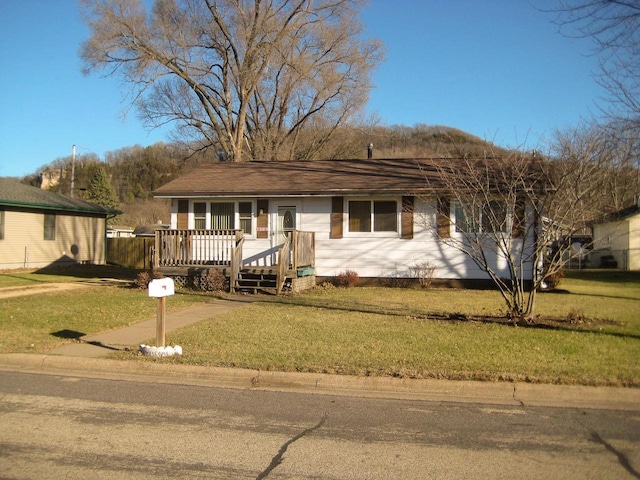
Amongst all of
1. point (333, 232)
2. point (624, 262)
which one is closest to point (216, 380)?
point (333, 232)

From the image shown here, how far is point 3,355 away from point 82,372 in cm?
152

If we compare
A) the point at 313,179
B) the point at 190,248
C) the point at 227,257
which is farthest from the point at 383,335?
the point at 313,179

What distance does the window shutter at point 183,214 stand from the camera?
1880cm

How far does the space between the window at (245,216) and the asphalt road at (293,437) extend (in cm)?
1201

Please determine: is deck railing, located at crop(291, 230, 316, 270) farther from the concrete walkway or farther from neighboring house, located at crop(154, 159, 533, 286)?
the concrete walkway

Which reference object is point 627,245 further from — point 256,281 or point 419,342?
point 419,342

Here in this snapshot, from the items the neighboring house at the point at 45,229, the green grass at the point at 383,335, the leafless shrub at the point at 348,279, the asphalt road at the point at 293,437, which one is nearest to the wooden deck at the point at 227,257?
the leafless shrub at the point at 348,279

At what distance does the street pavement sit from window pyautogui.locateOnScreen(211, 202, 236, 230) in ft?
33.0

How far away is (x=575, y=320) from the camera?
994 centimetres

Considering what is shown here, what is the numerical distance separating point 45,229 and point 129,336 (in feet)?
65.1

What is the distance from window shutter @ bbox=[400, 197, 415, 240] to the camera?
17.3 meters

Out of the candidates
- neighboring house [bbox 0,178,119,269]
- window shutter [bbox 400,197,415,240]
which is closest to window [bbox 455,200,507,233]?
window shutter [bbox 400,197,415,240]

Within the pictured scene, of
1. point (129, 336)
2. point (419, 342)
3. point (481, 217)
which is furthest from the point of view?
point (481, 217)

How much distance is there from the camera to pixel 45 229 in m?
26.4
